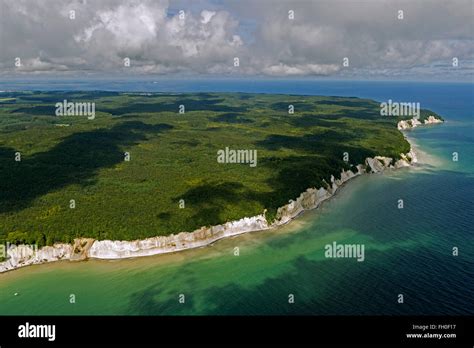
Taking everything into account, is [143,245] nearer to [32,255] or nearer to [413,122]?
[32,255]

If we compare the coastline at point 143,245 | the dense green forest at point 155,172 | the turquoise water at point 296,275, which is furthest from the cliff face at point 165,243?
the turquoise water at point 296,275

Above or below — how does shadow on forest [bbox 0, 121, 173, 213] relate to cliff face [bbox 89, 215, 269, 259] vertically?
above

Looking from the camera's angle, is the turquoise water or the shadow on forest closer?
the turquoise water

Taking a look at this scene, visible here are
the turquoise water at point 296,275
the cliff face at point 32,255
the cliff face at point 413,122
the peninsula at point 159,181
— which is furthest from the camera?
the cliff face at point 413,122

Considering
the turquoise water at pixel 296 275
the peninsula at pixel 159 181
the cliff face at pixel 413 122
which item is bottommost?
the turquoise water at pixel 296 275

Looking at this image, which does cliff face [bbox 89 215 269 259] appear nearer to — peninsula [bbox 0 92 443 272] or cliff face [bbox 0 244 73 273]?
peninsula [bbox 0 92 443 272]


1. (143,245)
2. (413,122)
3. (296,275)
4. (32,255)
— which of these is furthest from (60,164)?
(413,122)

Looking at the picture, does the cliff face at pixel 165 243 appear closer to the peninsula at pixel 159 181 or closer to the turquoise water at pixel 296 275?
the peninsula at pixel 159 181

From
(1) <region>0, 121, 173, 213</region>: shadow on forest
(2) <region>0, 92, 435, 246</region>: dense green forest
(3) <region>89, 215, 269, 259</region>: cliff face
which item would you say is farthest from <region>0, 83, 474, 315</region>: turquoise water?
(1) <region>0, 121, 173, 213</region>: shadow on forest
